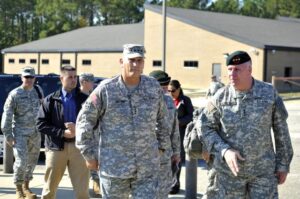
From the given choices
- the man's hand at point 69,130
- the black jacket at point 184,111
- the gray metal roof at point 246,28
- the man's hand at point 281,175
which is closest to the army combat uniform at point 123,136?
the man's hand at point 281,175

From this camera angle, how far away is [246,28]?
43.9 m

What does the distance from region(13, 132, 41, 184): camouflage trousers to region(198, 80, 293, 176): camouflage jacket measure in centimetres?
355

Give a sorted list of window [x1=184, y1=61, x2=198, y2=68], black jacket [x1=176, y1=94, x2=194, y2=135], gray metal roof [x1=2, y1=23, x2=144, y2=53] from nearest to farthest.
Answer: black jacket [x1=176, y1=94, x2=194, y2=135] < window [x1=184, y1=61, x2=198, y2=68] < gray metal roof [x1=2, y1=23, x2=144, y2=53]

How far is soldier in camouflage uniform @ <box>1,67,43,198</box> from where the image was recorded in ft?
24.7

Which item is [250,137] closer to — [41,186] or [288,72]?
[41,186]

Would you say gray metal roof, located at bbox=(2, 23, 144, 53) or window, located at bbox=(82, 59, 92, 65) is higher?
gray metal roof, located at bbox=(2, 23, 144, 53)

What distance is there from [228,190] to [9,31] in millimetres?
85155

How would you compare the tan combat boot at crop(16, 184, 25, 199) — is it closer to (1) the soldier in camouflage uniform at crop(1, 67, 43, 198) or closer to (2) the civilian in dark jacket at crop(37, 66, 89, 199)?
(1) the soldier in camouflage uniform at crop(1, 67, 43, 198)

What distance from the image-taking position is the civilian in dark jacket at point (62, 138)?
6.16 meters

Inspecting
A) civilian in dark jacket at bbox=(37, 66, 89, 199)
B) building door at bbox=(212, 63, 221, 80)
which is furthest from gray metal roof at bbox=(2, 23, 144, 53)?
civilian in dark jacket at bbox=(37, 66, 89, 199)

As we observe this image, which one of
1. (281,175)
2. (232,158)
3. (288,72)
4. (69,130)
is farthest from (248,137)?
(288,72)

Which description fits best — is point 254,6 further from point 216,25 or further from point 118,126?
point 118,126

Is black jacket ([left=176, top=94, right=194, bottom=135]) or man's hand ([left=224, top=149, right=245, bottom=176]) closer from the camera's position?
man's hand ([left=224, top=149, right=245, bottom=176])

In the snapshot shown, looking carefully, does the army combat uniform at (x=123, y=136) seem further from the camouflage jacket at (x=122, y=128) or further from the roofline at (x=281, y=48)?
the roofline at (x=281, y=48)
